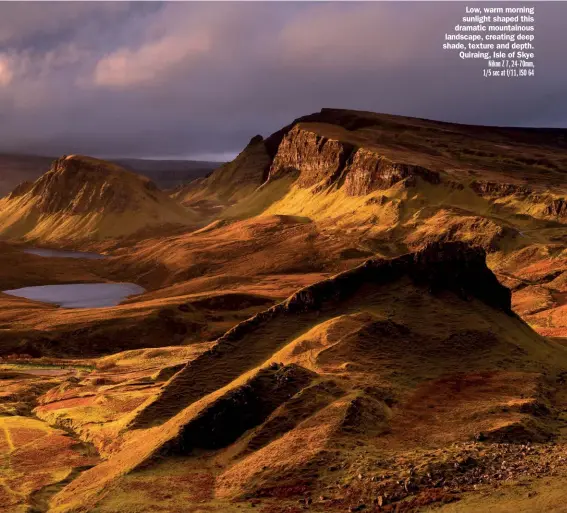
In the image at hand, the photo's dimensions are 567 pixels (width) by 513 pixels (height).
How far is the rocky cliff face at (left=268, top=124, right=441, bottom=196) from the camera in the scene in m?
141

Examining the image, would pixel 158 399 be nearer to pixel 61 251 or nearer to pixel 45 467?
pixel 45 467

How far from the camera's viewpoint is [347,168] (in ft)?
538

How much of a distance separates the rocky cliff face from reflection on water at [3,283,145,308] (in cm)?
5830

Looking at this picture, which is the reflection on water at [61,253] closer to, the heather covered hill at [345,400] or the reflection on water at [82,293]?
the reflection on water at [82,293]

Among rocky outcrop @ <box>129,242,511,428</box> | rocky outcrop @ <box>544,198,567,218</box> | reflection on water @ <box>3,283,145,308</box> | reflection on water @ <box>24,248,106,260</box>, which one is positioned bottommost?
reflection on water @ <box>3,283,145,308</box>

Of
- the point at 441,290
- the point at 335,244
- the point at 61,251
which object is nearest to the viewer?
the point at 441,290

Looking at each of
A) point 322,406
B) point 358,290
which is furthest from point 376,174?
point 322,406

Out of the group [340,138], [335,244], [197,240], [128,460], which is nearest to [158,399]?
[128,460]

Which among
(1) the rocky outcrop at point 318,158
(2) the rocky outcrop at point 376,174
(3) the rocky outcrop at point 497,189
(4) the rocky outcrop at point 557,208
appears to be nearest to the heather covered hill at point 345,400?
(4) the rocky outcrop at point 557,208

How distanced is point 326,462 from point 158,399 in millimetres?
12779

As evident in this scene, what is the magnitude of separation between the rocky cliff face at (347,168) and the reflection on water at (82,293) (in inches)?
2295

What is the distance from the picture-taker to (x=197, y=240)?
148 meters

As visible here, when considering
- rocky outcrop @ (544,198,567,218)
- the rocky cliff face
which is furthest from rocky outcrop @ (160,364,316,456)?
the rocky cliff face

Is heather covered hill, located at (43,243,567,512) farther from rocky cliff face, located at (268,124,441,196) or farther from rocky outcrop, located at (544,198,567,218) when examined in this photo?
rocky cliff face, located at (268,124,441,196)
